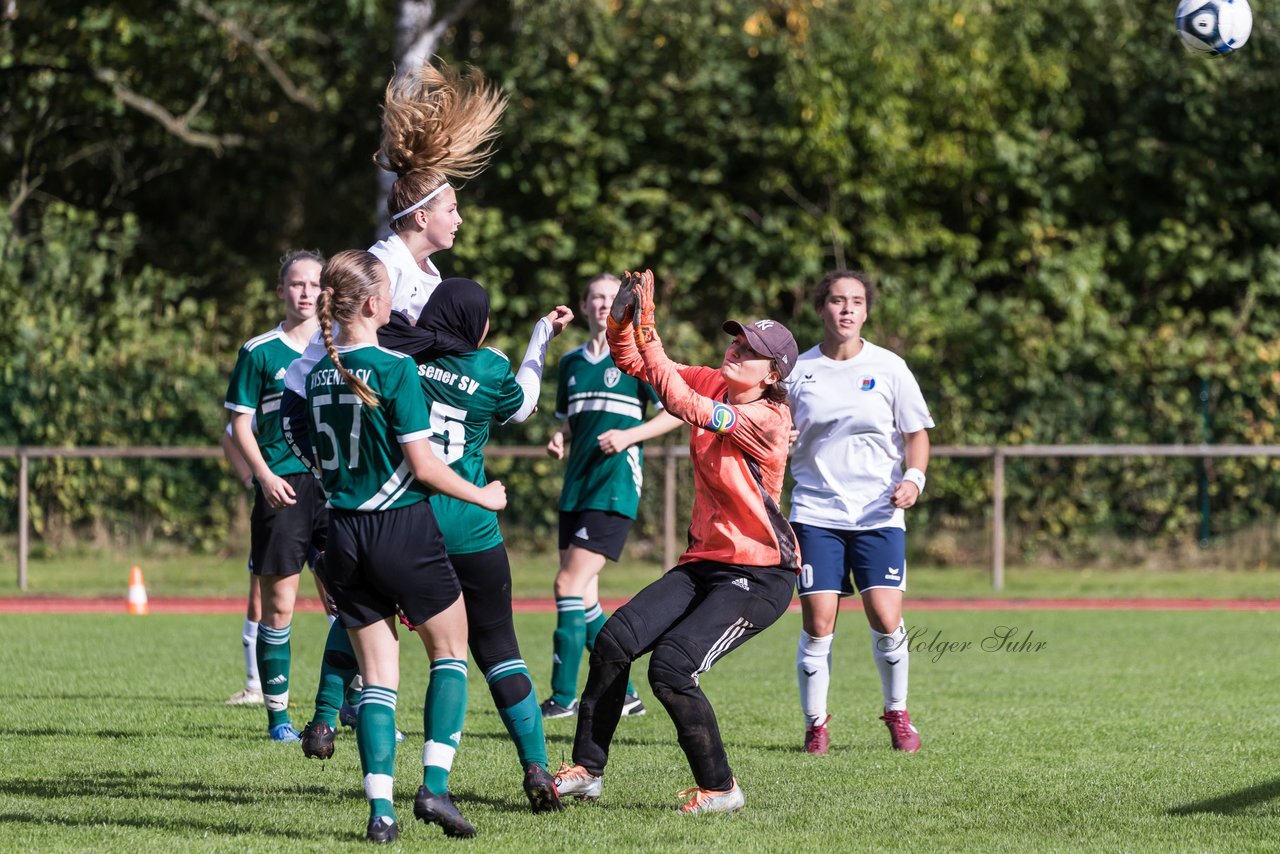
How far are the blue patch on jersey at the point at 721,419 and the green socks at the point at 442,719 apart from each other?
4.13 ft

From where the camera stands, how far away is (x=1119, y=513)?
17203 millimetres

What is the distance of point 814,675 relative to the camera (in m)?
7.31

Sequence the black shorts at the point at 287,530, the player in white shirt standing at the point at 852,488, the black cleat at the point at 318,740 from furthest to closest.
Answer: the black shorts at the point at 287,530
the player in white shirt standing at the point at 852,488
the black cleat at the point at 318,740

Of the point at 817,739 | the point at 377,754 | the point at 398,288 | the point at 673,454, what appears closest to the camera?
the point at 377,754

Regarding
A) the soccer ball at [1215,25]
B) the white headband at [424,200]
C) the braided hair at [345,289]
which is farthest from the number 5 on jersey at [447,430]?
the soccer ball at [1215,25]

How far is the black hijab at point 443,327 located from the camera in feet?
18.1

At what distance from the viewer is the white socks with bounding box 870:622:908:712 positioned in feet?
24.2

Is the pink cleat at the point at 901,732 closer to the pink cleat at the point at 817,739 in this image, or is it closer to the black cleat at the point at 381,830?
the pink cleat at the point at 817,739

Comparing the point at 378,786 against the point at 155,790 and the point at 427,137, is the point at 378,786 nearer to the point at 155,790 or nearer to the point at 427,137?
the point at 155,790

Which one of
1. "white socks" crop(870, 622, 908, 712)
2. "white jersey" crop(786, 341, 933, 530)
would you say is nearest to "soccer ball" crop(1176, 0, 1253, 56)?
"white jersey" crop(786, 341, 933, 530)

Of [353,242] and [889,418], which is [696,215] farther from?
[889,418]

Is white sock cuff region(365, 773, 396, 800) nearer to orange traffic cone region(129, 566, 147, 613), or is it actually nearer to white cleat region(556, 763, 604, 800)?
white cleat region(556, 763, 604, 800)

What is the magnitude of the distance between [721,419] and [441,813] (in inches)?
67.6

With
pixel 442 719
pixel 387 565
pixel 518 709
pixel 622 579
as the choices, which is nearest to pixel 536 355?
pixel 387 565
